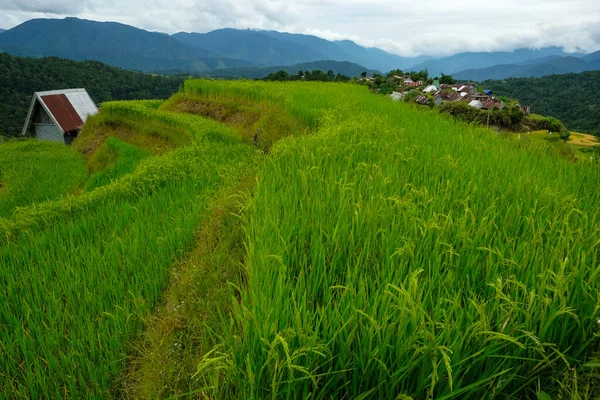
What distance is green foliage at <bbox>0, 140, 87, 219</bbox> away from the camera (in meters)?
9.78

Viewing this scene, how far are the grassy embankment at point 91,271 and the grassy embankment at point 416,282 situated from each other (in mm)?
1112

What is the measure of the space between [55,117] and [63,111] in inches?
49.2

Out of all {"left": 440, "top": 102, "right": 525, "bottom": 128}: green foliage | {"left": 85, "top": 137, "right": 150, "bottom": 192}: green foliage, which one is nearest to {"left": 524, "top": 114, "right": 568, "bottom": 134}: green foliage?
{"left": 440, "top": 102, "right": 525, "bottom": 128}: green foliage

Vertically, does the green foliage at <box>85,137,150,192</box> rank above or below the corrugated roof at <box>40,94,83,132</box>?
below

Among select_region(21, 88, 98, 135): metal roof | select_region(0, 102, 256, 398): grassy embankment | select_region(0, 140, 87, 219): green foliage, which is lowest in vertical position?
select_region(0, 140, 87, 219): green foliage

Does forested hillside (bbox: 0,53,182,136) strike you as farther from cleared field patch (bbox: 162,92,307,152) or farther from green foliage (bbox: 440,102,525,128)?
green foliage (bbox: 440,102,525,128)

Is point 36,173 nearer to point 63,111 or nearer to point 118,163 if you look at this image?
point 118,163

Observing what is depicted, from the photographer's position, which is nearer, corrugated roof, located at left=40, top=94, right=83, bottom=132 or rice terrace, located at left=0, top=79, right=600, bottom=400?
rice terrace, located at left=0, top=79, right=600, bottom=400

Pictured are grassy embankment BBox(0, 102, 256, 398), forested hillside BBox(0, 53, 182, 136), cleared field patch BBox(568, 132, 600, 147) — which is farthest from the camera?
forested hillside BBox(0, 53, 182, 136)

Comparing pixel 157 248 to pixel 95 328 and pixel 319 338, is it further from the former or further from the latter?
pixel 319 338

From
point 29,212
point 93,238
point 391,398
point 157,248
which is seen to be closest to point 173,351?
point 391,398

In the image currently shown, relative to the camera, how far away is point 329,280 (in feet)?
6.84

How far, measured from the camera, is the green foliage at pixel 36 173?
32.1 ft

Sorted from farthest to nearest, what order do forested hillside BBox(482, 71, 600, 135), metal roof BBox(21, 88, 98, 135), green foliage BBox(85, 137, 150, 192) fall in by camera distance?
forested hillside BBox(482, 71, 600, 135) → metal roof BBox(21, 88, 98, 135) → green foliage BBox(85, 137, 150, 192)
